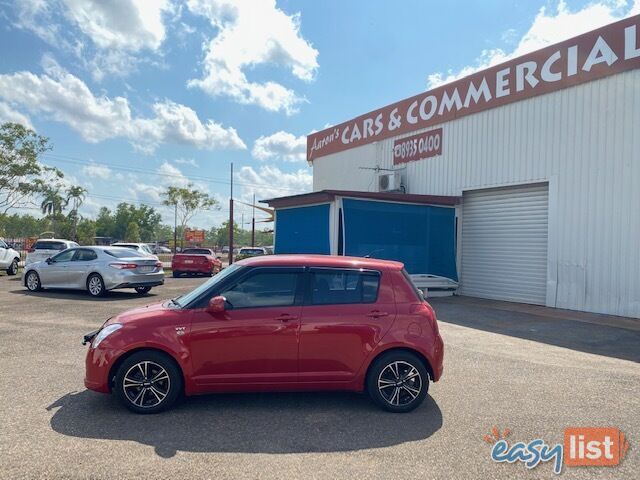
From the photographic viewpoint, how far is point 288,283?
497 cm

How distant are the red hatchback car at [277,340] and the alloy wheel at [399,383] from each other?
0.03ft

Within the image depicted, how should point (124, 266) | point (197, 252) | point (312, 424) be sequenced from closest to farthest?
1. point (312, 424)
2. point (124, 266)
3. point (197, 252)

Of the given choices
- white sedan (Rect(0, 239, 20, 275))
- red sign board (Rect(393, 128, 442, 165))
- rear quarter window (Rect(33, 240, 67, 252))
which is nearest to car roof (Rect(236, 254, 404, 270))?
red sign board (Rect(393, 128, 442, 165))

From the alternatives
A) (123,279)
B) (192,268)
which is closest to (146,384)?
(123,279)

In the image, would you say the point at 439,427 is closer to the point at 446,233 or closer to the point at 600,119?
the point at 600,119

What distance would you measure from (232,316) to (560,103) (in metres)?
12.4

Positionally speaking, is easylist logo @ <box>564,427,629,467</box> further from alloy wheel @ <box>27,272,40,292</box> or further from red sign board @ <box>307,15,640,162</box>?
alloy wheel @ <box>27,272,40,292</box>

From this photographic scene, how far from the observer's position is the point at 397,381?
4.85m

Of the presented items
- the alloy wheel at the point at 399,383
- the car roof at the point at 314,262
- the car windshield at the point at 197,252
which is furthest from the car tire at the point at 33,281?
the alloy wheel at the point at 399,383

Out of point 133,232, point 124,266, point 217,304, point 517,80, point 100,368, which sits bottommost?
point 100,368

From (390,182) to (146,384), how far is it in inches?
622

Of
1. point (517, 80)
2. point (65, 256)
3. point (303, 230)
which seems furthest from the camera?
point (303, 230)

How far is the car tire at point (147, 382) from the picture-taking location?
15.1ft

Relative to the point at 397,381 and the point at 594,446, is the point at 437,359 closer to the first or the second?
the point at 397,381
